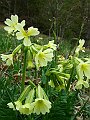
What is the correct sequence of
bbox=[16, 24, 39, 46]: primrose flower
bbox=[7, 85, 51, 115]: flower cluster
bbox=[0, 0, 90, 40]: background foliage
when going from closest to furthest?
bbox=[7, 85, 51, 115]: flower cluster, bbox=[16, 24, 39, 46]: primrose flower, bbox=[0, 0, 90, 40]: background foliage

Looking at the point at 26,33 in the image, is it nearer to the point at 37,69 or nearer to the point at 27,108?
the point at 37,69

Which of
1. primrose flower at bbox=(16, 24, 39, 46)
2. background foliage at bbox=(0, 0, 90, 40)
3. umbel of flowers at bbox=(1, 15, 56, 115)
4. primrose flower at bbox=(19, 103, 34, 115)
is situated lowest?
primrose flower at bbox=(19, 103, 34, 115)

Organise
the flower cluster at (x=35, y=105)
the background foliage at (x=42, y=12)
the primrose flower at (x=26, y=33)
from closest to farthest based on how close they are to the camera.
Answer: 1. the flower cluster at (x=35, y=105)
2. the primrose flower at (x=26, y=33)
3. the background foliage at (x=42, y=12)

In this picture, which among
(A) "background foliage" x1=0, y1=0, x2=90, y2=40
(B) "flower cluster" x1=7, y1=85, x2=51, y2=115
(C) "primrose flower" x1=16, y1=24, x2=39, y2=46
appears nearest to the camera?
(B) "flower cluster" x1=7, y1=85, x2=51, y2=115

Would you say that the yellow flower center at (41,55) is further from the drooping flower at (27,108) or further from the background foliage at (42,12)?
the background foliage at (42,12)

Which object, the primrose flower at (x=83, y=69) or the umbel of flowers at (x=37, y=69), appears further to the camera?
the primrose flower at (x=83, y=69)

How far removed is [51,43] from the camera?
204 centimetres

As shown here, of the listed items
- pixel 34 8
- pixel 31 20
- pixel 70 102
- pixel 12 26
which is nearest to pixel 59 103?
pixel 70 102

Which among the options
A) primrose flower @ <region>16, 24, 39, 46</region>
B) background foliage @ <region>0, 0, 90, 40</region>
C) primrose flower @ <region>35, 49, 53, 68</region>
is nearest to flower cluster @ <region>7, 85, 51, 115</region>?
primrose flower @ <region>35, 49, 53, 68</region>

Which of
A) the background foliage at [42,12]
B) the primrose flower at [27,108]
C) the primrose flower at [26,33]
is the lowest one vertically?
the primrose flower at [27,108]

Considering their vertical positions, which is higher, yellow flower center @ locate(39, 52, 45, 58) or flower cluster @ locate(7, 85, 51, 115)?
yellow flower center @ locate(39, 52, 45, 58)

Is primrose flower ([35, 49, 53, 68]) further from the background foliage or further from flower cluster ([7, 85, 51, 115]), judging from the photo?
the background foliage

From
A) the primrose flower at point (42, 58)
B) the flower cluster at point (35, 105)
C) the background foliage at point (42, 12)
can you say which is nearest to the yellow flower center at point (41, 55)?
the primrose flower at point (42, 58)

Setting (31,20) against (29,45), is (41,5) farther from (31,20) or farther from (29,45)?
(29,45)
